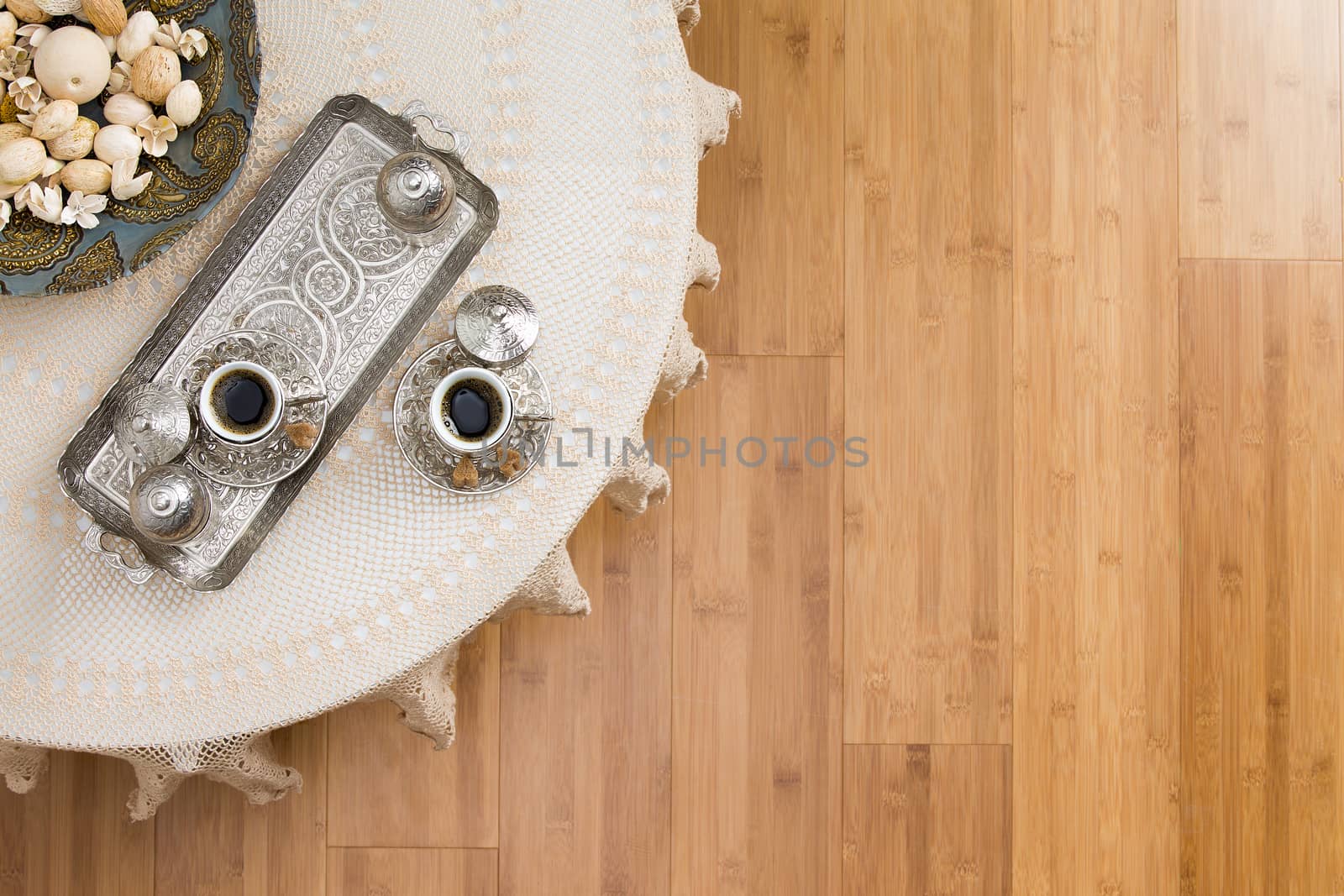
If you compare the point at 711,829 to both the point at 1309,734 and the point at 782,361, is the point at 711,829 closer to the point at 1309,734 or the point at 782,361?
the point at 782,361

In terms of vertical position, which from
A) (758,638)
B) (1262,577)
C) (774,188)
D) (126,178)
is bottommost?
(758,638)

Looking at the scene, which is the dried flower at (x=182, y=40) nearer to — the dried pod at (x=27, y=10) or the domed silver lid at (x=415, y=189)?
the dried pod at (x=27, y=10)

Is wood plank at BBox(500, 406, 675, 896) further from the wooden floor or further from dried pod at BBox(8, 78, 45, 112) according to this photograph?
dried pod at BBox(8, 78, 45, 112)

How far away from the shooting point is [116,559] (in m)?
0.88

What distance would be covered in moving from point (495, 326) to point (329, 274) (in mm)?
175

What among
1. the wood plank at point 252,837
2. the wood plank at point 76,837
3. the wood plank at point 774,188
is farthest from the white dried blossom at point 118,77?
the wood plank at point 76,837

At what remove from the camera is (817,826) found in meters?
1.47

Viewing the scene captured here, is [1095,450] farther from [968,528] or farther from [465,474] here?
[465,474]

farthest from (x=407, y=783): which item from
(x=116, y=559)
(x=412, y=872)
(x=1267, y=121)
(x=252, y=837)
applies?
(x=1267, y=121)

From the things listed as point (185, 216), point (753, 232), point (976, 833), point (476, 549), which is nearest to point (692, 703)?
point (976, 833)

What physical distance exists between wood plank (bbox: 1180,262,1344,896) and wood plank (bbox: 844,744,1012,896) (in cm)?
32

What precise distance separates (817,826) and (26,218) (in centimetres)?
136

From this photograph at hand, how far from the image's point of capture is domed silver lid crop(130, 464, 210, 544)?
812mm

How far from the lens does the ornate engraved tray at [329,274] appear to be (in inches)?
35.3
